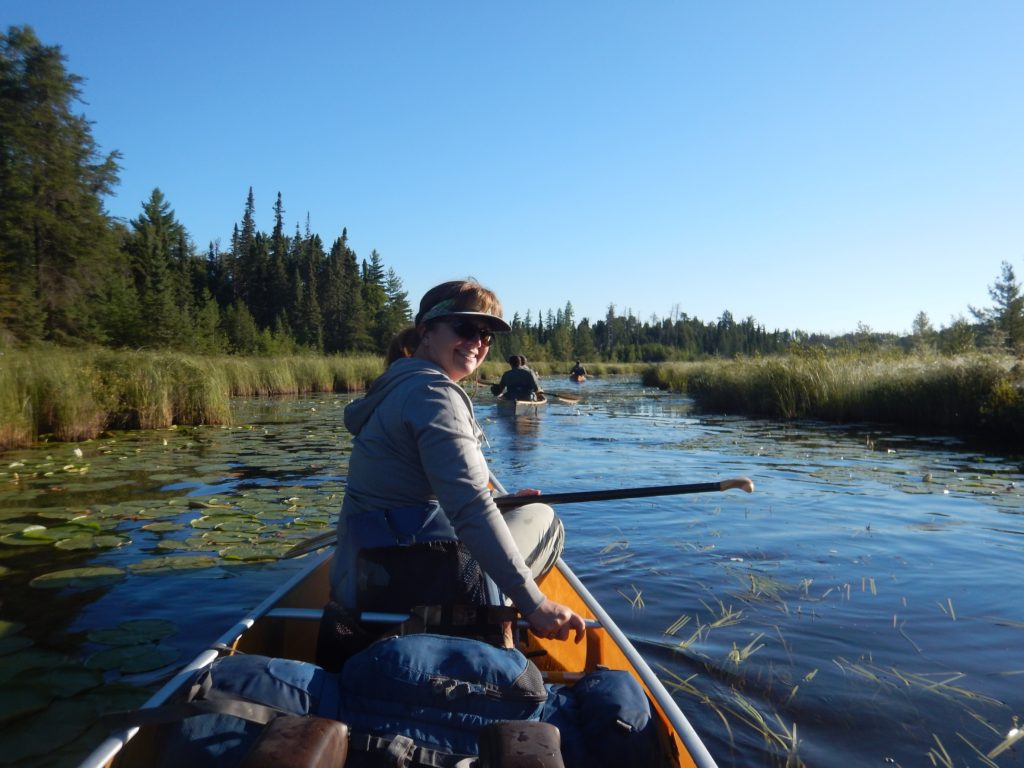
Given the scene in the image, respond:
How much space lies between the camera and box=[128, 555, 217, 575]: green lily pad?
4.98m

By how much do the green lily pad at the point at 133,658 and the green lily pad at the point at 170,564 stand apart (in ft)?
4.39

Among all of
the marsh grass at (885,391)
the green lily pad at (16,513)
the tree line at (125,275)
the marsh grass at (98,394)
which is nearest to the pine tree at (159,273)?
the tree line at (125,275)

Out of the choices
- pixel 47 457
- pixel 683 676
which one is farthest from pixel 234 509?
pixel 683 676

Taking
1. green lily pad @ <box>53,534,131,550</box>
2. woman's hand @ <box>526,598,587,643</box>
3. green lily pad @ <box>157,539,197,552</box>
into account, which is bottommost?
green lily pad @ <box>157,539,197,552</box>

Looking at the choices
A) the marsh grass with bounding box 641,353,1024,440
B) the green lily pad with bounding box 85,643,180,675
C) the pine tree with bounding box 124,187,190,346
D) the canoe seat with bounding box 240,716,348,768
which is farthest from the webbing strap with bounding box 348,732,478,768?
the pine tree with bounding box 124,187,190,346

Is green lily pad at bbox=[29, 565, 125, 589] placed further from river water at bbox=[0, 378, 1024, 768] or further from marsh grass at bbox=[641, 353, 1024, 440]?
marsh grass at bbox=[641, 353, 1024, 440]

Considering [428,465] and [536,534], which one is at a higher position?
Result: [428,465]

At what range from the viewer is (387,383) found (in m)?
2.43

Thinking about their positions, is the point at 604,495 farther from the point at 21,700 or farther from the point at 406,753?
the point at 21,700

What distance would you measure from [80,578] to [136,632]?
3.73 ft

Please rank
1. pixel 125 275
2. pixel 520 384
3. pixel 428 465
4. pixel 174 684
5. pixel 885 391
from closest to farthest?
A: pixel 174 684 → pixel 428 465 → pixel 885 391 → pixel 520 384 → pixel 125 275

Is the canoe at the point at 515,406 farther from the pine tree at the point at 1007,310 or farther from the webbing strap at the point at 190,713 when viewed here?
the pine tree at the point at 1007,310

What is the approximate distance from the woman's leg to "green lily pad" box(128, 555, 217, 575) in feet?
9.95

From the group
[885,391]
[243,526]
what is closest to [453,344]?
[243,526]
